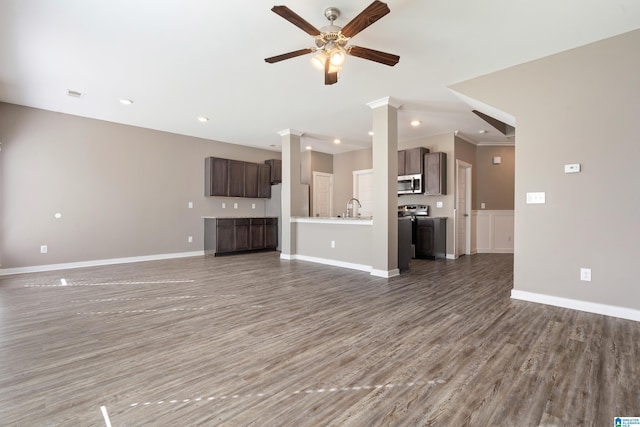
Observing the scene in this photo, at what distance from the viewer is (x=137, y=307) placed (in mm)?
3211

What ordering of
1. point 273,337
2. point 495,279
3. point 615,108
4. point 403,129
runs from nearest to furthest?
point 273,337, point 615,108, point 495,279, point 403,129

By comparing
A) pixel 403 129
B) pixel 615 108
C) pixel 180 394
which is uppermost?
pixel 403 129

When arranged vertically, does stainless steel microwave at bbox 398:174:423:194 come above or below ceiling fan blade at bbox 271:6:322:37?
below

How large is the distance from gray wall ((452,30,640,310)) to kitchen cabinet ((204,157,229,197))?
5.53 metres

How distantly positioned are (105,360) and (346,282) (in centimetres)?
285

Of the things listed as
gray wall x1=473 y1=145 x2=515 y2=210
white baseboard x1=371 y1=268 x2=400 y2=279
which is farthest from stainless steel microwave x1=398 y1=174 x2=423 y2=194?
white baseboard x1=371 y1=268 x2=400 y2=279

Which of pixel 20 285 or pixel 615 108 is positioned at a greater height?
pixel 615 108

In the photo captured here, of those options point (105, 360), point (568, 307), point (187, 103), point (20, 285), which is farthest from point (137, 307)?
point (568, 307)

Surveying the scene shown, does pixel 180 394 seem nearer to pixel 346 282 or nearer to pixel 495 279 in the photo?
pixel 346 282

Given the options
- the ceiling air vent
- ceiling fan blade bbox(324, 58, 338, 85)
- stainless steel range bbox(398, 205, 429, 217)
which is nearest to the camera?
ceiling fan blade bbox(324, 58, 338, 85)

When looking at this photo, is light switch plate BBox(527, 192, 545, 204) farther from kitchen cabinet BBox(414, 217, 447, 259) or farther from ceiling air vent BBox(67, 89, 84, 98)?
ceiling air vent BBox(67, 89, 84, 98)

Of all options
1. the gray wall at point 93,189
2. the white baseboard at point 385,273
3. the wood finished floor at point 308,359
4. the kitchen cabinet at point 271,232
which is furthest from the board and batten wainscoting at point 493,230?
the gray wall at point 93,189

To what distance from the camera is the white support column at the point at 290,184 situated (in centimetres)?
631

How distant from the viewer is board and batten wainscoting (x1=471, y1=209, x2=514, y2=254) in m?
7.01
